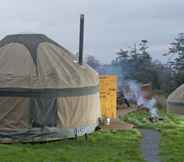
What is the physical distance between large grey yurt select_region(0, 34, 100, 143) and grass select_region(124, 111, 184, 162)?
202cm

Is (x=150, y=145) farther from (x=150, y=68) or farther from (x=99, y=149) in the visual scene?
(x=150, y=68)

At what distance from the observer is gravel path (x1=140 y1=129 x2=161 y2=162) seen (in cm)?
965

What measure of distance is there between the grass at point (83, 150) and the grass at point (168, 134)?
0.57 metres

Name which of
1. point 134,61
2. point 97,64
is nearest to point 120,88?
point 97,64

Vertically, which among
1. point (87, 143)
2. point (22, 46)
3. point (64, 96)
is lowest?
point (87, 143)

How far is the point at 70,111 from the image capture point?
12320 mm

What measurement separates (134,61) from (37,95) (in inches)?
841

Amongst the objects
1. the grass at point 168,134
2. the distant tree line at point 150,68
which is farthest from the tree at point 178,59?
the grass at point 168,134

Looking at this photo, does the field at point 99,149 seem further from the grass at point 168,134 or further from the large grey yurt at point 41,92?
the large grey yurt at point 41,92

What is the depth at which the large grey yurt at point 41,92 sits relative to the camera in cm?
1179

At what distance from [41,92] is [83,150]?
207 cm

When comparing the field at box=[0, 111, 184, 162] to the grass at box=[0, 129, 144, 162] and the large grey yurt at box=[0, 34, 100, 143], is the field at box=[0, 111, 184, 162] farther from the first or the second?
the large grey yurt at box=[0, 34, 100, 143]

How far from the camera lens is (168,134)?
1325cm

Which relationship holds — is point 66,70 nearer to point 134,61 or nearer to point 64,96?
point 64,96
